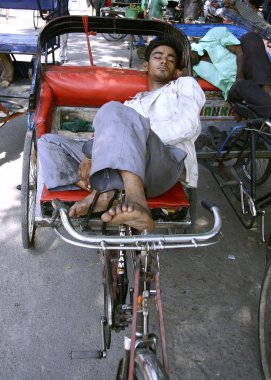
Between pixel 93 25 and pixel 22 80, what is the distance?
3755 mm

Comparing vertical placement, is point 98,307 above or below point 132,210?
below

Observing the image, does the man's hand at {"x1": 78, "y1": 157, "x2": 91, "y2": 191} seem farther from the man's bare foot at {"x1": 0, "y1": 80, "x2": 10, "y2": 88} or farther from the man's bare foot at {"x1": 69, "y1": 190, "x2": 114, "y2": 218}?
the man's bare foot at {"x1": 0, "y1": 80, "x2": 10, "y2": 88}

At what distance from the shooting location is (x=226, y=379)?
7.13ft

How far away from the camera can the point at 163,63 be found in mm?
3051

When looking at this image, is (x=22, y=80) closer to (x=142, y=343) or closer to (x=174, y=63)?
(x=174, y=63)

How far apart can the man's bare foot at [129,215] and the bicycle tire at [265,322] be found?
991 millimetres

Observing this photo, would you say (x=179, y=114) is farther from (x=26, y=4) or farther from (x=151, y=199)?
(x=26, y=4)

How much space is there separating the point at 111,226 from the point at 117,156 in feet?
1.96

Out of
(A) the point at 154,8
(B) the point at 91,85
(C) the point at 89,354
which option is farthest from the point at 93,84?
(A) the point at 154,8

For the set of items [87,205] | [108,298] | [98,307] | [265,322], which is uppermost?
[87,205]

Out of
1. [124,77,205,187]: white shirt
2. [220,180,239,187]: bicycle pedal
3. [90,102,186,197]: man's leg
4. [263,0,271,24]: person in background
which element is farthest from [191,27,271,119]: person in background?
[263,0,271,24]: person in background

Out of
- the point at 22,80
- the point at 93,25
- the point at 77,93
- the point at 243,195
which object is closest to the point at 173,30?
the point at 93,25

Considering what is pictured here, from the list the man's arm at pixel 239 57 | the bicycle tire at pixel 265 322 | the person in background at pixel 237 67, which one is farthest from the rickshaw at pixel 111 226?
the man's arm at pixel 239 57

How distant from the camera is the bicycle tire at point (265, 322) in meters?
2.15
